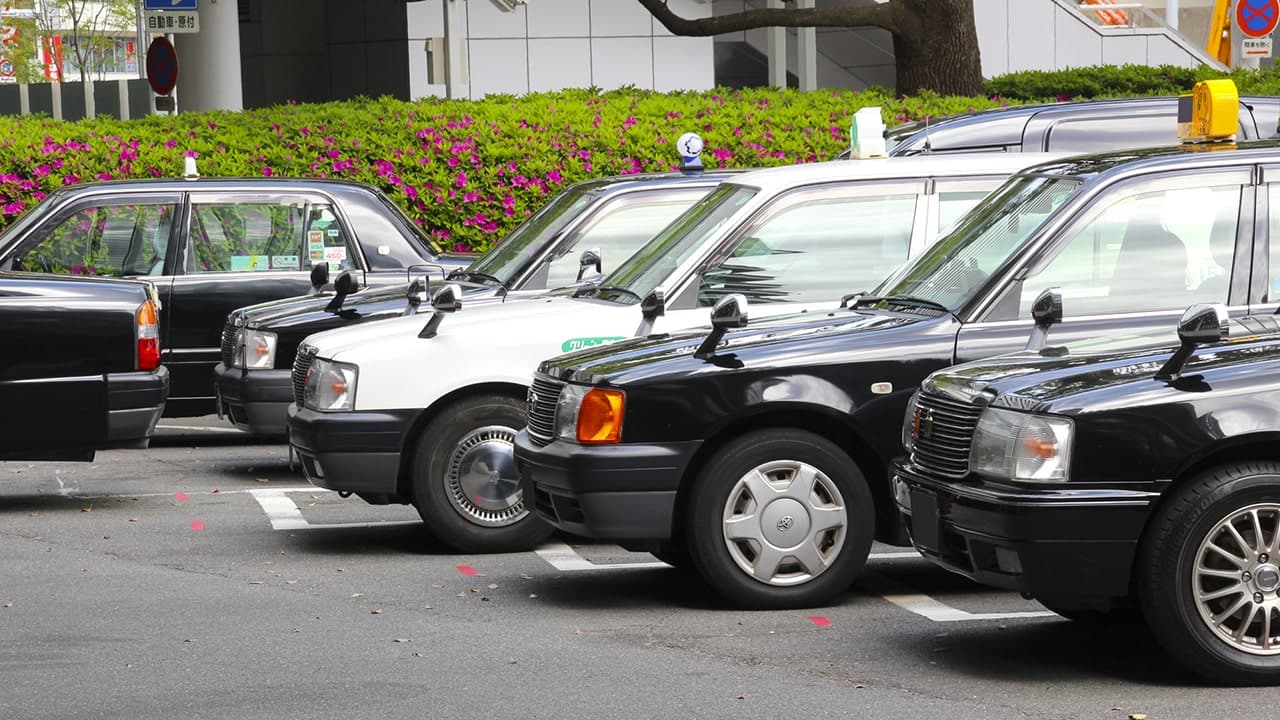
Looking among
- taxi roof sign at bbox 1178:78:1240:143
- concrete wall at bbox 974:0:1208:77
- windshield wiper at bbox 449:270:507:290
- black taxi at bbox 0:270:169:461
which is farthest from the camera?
concrete wall at bbox 974:0:1208:77

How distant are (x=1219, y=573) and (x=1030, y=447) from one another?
2.25ft

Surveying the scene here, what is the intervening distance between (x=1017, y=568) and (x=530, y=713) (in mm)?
1566

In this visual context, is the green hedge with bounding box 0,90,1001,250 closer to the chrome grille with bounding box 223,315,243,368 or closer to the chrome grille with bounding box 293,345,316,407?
the chrome grille with bounding box 223,315,243,368

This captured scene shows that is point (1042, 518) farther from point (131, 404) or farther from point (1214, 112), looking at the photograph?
point (131, 404)

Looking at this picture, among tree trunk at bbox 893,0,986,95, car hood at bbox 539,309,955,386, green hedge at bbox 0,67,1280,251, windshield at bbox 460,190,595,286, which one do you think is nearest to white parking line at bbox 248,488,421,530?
windshield at bbox 460,190,595,286

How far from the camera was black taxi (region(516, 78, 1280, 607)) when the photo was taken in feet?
24.2

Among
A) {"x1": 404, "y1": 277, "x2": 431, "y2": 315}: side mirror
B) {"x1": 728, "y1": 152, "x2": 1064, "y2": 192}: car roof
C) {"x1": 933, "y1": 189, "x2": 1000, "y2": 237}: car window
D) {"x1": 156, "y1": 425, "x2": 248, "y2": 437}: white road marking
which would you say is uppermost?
{"x1": 728, "y1": 152, "x2": 1064, "y2": 192}: car roof

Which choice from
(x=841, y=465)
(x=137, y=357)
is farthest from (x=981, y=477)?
(x=137, y=357)

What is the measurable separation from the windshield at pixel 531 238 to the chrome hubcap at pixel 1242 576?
5.03 meters

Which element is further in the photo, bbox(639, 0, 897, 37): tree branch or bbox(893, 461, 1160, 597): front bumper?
bbox(639, 0, 897, 37): tree branch

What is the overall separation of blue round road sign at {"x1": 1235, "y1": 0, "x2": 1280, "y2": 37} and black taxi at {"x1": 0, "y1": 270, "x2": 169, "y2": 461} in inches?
511

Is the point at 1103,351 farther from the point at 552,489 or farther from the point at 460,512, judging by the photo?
the point at 460,512

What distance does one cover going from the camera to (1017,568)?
6.13m

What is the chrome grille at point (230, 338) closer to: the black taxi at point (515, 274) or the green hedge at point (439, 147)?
→ the black taxi at point (515, 274)
